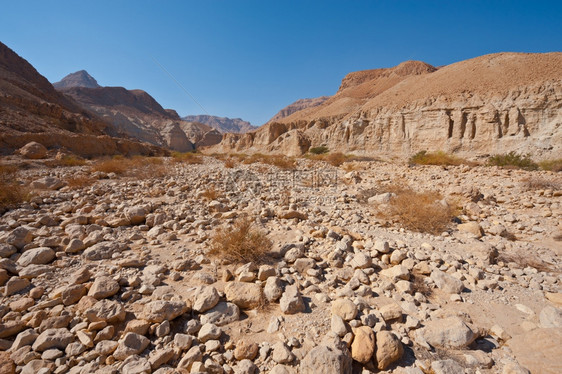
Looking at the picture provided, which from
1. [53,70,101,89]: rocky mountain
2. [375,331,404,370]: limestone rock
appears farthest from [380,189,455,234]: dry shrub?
[53,70,101,89]: rocky mountain

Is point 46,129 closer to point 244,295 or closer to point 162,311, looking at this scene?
point 162,311

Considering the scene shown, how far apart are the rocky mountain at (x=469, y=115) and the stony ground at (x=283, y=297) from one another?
1792 cm

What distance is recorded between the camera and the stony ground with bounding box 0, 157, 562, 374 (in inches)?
52.2

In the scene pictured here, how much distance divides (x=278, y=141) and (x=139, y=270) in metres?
29.4

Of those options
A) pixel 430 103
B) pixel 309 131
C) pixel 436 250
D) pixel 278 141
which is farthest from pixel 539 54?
pixel 436 250

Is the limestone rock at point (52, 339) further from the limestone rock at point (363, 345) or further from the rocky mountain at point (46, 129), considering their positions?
the rocky mountain at point (46, 129)

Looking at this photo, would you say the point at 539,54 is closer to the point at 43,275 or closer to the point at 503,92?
the point at 503,92

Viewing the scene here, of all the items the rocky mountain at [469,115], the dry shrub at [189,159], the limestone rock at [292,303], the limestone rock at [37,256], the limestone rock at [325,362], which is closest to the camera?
the limestone rock at [325,362]

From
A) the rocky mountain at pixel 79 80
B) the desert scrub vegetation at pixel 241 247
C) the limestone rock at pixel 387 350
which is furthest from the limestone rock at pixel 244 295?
the rocky mountain at pixel 79 80

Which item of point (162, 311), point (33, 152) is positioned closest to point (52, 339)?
point (162, 311)

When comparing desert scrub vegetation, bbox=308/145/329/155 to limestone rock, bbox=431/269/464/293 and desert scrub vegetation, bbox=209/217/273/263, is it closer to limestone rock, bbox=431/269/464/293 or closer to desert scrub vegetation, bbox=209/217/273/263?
desert scrub vegetation, bbox=209/217/273/263

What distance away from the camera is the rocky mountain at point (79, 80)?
10814 centimetres

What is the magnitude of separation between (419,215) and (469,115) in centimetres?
2013

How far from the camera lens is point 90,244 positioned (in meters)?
2.58
